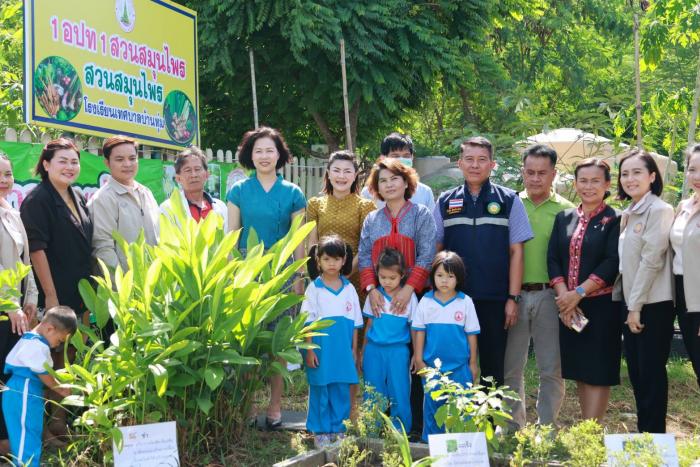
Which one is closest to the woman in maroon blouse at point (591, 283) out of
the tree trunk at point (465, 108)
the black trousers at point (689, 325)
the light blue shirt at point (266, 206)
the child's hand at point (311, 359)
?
the black trousers at point (689, 325)

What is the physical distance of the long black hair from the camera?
13.7 feet

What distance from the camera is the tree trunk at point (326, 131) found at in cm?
1095

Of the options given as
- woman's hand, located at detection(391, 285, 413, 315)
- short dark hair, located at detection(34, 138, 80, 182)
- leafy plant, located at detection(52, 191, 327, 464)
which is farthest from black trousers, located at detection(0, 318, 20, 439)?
woman's hand, located at detection(391, 285, 413, 315)

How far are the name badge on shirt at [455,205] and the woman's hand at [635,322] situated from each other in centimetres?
105

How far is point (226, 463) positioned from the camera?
12.0 feet

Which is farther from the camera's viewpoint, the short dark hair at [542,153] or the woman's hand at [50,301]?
the short dark hair at [542,153]

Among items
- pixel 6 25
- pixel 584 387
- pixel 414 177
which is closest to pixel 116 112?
pixel 414 177

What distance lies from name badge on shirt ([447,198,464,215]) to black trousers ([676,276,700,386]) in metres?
1.18

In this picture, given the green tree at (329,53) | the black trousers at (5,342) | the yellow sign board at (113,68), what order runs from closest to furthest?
the black trousers at (5,342) < the yellow sign board at (113,68) < the green tree at (329,53)

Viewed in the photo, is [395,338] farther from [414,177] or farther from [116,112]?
[116,112]

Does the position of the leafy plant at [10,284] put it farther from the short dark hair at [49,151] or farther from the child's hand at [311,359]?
the child's hand at [311,359]

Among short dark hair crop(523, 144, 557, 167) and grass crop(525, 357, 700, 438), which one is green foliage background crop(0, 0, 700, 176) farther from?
short dark hair crop(523, 144, 557, 167)

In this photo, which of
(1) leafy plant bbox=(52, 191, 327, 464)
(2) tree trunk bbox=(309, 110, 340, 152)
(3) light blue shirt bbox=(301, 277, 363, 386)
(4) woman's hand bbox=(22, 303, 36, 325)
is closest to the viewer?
(1) leafy plant bbox=(52, 191, 327, 464)

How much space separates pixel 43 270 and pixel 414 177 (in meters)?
2.07
